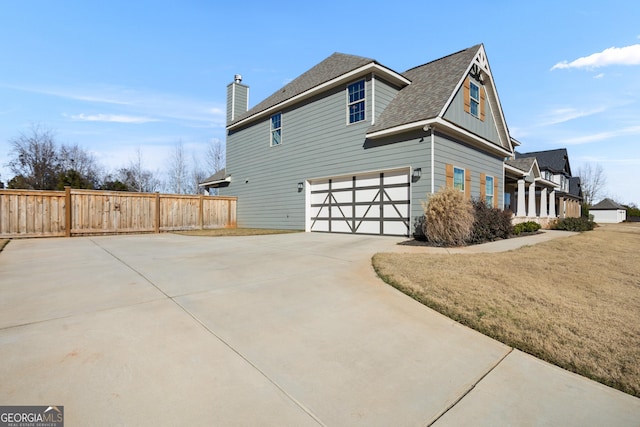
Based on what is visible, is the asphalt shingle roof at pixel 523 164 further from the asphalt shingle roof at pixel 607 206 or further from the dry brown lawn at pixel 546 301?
the asphalt shingle roof at pixel 607 206

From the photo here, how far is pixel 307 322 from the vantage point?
3041 mm

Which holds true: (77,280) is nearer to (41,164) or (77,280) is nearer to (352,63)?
(352,63)

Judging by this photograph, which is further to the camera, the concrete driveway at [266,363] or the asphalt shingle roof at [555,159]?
the asphalt shingle roof at [555,159]

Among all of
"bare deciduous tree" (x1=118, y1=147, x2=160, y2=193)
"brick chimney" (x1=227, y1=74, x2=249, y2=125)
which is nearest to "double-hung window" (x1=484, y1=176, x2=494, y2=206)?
"brick chimney" (x1=227, y1=74, x2=249, y2=125)

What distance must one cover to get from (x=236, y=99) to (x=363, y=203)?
38.7 feet

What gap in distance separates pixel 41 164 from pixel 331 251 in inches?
1268

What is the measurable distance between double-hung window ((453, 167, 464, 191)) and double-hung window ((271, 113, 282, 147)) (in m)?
8.48

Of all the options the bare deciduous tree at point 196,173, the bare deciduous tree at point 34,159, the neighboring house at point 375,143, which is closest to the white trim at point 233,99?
the neighboring house at point 375,143

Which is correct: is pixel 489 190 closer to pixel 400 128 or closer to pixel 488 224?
pixel 488 224

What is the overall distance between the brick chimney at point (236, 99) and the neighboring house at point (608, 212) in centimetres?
4532

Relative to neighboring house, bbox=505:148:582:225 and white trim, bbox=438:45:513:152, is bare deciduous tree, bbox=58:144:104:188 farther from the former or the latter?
neighboring house, bbox=505:148:582:225

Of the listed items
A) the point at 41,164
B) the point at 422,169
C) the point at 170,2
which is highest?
the point at 170,2

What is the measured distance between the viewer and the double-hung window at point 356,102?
37.0 ft

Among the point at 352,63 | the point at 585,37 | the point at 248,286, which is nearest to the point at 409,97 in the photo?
the point at 352,63
